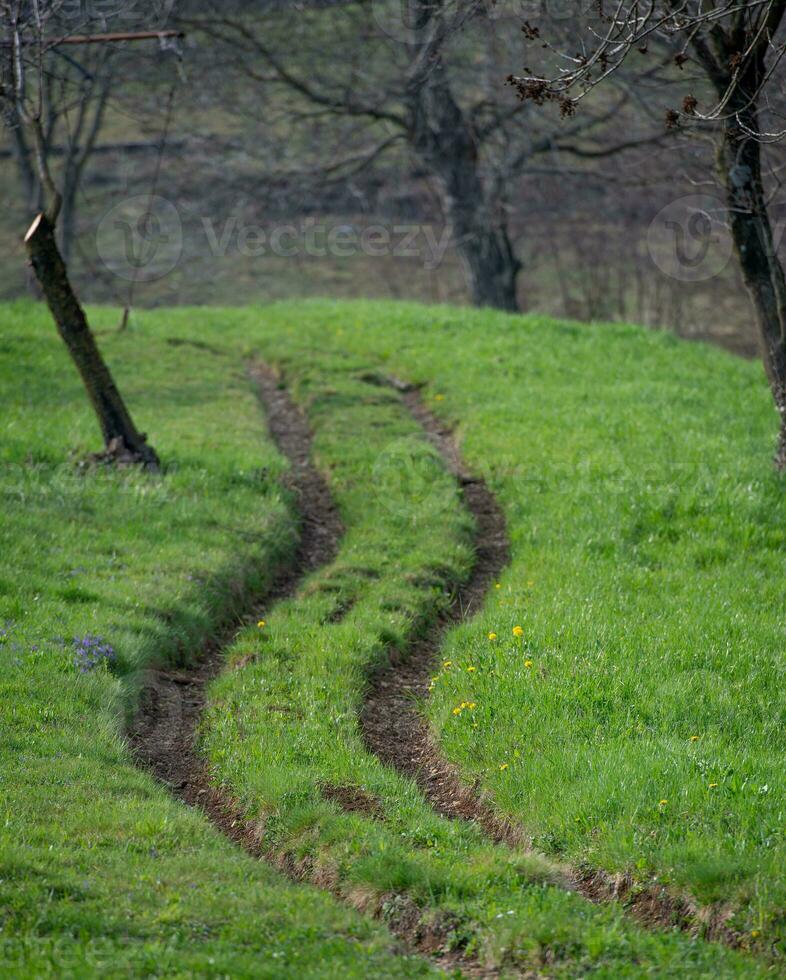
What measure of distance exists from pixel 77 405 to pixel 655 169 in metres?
15.2

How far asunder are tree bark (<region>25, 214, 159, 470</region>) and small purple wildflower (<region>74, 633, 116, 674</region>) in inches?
166

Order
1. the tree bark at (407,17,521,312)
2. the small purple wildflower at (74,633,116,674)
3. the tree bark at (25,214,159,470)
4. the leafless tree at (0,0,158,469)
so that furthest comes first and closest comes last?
the tree bark at (407,17,521,312) < the tree bark at (25,214,159,470) < the leafless tree at (0,0,158,469) < the small purple wildflower at (74,633,116,674)

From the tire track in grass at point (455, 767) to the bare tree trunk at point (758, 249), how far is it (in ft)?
11.1

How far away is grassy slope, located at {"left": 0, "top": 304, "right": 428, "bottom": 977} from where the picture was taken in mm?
4988

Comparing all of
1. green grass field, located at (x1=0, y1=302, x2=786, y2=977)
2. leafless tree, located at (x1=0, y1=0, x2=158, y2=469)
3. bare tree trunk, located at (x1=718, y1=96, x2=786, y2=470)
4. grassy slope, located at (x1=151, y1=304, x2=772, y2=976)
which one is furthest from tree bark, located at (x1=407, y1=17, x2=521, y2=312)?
bare tree trunk, located at (x1=718, y1=96, x2=786, y2=470)

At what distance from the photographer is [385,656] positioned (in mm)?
9109

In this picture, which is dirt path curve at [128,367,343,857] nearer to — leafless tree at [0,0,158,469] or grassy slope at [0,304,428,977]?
grassy slope at [0,304,428,977]

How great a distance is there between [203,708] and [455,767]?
6.93 feet

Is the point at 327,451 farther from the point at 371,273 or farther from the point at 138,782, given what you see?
the point at 371,273

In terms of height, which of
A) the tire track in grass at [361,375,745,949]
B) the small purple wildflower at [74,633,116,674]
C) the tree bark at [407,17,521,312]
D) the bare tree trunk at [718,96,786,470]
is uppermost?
the tree bark at [407,17,521,312]

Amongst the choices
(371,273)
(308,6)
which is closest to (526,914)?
(308,6)

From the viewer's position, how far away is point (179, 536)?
11.1m

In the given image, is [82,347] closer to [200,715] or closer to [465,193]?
[200,715]

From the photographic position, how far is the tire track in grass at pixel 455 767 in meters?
5.63
